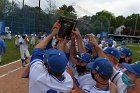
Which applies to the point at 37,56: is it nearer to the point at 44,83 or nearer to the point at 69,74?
the point at 44,83

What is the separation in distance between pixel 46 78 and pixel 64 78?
29 centimetres

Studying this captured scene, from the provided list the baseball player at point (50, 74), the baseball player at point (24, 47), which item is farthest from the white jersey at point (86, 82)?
the baseball player at point (24, 47)

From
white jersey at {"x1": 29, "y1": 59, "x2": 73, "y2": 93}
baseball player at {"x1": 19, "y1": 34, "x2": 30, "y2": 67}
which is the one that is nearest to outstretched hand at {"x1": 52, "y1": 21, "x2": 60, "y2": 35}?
white jersey at {"x1": 29, "y1": 59, "x2": 73, "y2": 93}

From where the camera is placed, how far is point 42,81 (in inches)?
156

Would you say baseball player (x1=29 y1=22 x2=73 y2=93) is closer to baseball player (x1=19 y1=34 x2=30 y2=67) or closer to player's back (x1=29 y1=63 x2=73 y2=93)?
player's back (x1=29 y1=63 x2=73 y2=93)

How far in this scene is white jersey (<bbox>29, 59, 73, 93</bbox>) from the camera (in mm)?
3980

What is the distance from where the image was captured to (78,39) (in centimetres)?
598

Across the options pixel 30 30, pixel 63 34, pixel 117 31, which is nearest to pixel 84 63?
pixel 63 34

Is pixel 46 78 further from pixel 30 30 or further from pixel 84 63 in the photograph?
pixel 30 30

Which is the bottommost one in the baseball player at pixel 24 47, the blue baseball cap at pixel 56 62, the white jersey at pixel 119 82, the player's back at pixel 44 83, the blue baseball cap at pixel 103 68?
the baseball player at pixel 24 47

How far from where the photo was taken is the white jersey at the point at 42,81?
3.98 metres

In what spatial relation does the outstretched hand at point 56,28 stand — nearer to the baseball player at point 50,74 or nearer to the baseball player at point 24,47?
the baseball player at point 50,74

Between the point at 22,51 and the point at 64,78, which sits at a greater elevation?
the point at 64,78

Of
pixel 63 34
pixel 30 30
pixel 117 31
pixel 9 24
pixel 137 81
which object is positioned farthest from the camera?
A: pixel 117 31
